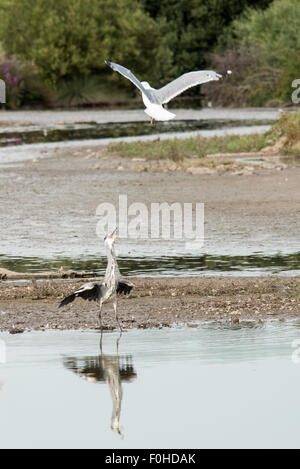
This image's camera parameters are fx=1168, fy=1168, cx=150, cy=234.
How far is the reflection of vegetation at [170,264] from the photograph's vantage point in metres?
13.8

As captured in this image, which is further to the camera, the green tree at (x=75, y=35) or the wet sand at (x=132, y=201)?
the green tree at (x=75, y=35)

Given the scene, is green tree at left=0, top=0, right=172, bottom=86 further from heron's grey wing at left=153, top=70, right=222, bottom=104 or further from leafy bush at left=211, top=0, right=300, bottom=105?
heron's grey wing at left=153, top=70, right=222, bottom=104

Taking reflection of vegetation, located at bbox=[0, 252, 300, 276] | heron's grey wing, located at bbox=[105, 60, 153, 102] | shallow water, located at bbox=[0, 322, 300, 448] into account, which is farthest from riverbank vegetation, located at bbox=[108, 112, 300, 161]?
shallow water, located at bbox=[0, 322, 300, 448]

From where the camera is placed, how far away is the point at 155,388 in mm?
8281

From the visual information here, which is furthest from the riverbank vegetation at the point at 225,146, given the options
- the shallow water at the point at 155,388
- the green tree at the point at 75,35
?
the green tree at the point at 75,35

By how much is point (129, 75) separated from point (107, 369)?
3.14 meters

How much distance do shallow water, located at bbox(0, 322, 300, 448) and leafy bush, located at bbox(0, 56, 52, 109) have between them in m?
50.2

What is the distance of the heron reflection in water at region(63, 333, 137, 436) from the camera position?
8422mm

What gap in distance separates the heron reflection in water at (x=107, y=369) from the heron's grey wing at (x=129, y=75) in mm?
2728

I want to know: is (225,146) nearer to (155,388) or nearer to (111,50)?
(155,388)

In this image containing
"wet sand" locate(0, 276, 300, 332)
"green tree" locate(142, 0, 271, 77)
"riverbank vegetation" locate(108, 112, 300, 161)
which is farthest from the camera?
"green tree" locate(142, 0, 271, 77)

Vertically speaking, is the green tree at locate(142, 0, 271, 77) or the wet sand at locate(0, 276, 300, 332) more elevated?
the green tree at locate(142, 0, 271, 77)

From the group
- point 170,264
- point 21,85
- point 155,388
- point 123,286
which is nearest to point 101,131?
point 21,85

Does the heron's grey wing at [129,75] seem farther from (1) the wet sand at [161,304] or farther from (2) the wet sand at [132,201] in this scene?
(2) the wet sand at [132,201]
